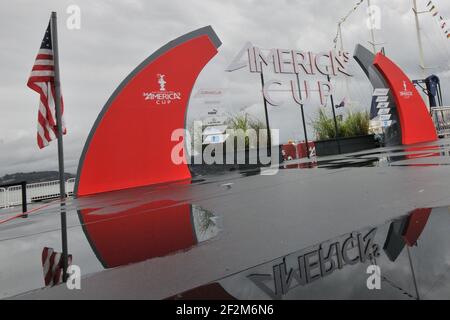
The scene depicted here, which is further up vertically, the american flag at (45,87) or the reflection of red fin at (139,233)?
the american flag at (45,87)

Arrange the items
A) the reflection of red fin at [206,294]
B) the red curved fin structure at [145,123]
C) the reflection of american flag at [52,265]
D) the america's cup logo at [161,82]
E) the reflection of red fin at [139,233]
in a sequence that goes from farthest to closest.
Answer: the america's cup logo at [161,82] < the red curved fin structure at [145,123] < the reflection of red fin at [139,233] < the reflection of american flag at [52,265] < the reflection of red fin at [206,294]

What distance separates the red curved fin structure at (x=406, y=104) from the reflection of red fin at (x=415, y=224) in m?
16.1

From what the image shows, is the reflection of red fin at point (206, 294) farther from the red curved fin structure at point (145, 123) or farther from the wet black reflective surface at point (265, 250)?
the red curved fin structure at point (145, 123)

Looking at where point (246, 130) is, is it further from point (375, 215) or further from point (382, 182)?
point (375, 215)

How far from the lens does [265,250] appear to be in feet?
7.79

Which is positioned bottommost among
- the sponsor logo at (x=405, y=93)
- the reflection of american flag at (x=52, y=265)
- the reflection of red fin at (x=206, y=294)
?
the reflection of american flag at (x=52, y=265)

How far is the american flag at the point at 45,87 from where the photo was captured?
8.75 meters

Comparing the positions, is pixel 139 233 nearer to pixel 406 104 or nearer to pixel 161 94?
pixel 161 94

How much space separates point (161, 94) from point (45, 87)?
3.57 meters

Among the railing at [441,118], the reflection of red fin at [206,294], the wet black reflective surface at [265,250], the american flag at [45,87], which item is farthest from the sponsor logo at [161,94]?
the railing at [441,118]

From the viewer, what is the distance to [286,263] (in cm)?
208

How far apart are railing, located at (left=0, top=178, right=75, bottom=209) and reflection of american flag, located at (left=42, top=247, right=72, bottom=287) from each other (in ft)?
32.8

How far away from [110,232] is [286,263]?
2.58m

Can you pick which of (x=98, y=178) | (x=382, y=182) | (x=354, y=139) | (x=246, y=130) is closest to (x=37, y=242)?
(x=382, y=182)
